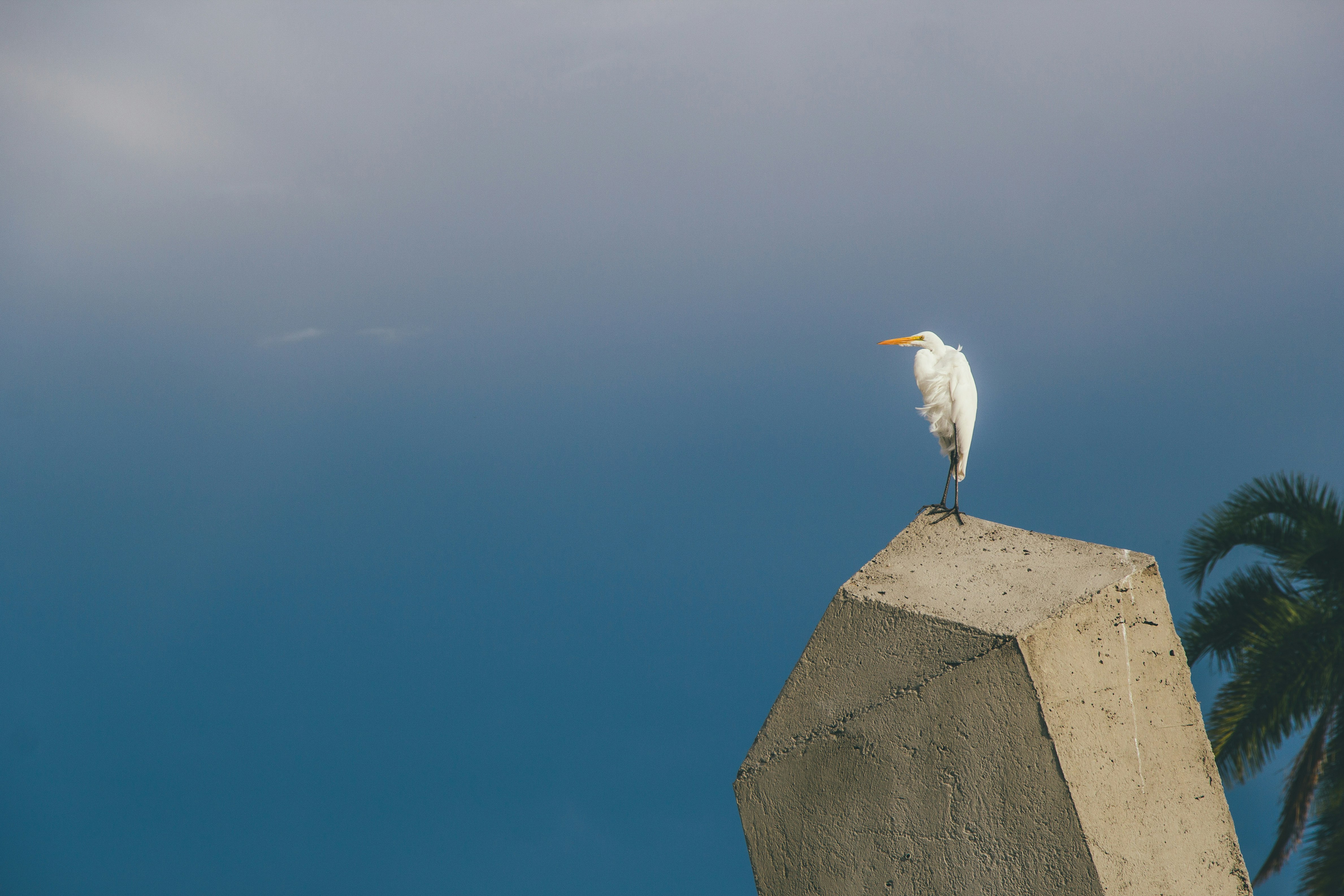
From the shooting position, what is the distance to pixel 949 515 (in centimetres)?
384

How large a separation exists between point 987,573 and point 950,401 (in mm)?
1210

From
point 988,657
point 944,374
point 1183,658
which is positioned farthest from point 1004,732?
point 944,374

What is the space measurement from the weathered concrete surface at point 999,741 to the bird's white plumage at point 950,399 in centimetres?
95

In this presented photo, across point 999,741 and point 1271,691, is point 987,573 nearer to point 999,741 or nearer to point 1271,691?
point 999,741

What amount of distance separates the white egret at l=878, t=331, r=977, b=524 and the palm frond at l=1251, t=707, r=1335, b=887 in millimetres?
5324

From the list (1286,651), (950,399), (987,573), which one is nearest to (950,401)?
(950,399)

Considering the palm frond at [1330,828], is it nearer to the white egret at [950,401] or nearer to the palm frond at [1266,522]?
the palm frond at [1266,522]

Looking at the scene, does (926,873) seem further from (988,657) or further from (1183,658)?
(1183,658)

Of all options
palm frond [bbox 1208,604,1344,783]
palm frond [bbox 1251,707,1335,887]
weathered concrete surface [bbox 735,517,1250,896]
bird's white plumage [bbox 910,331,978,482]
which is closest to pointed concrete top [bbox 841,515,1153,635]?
weathered concrete surface [bbox 735,517,1250,896]

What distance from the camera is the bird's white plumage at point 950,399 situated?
4.37m

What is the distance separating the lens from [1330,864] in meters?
6.96

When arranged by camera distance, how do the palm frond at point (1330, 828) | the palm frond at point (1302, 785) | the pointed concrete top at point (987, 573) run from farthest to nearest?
the palm frond at point (1302, 785)
the palm frond at point (1330, 828)
the pointed concrete top at point (987, 573)

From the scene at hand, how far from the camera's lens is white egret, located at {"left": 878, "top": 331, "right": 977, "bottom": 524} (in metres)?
4.37

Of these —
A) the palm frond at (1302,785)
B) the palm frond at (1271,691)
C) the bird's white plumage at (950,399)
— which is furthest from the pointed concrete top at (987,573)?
the palm frond at (1302,785)
